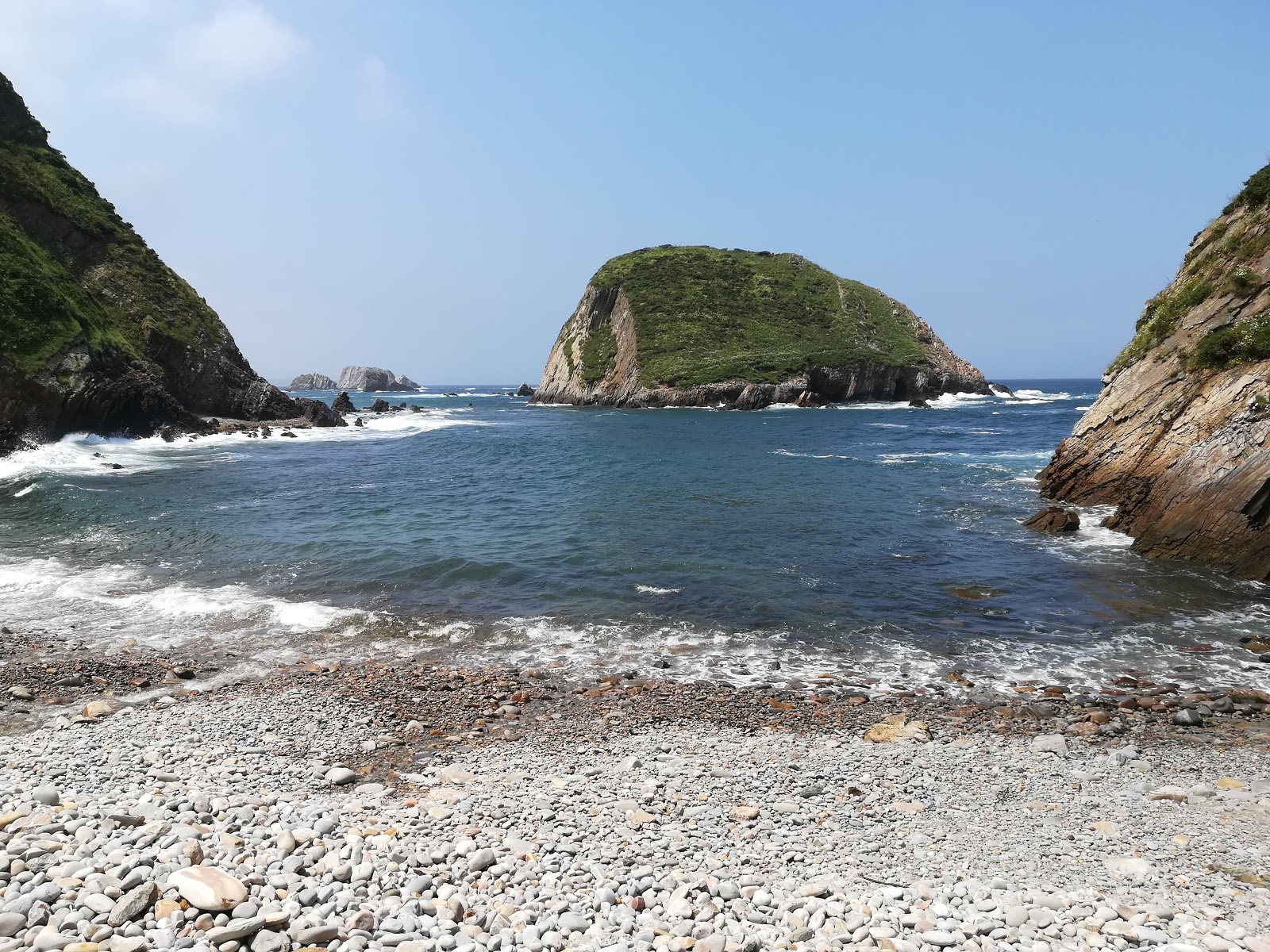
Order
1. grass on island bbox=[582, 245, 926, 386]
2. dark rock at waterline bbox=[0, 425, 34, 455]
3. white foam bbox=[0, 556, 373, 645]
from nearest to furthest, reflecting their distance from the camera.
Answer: white foam bbox=[0, 556, 373, 645] < dark rock at waterline bbox=[0, 425, 34, 455] < grass on island bbox=[582, 245, 926, 386]

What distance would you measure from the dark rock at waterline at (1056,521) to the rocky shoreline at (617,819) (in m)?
12.5

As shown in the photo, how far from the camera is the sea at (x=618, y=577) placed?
13.5m

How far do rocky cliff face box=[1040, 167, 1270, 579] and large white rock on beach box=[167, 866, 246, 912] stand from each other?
21.8m

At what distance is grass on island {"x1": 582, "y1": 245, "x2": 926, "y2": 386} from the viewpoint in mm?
101562

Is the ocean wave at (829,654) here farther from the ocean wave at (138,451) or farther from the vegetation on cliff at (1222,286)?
the ocean wave at (138,451)

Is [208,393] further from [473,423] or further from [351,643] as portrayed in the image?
[351,643]

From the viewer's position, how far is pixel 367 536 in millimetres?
22891

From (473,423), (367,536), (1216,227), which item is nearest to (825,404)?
(473,423)

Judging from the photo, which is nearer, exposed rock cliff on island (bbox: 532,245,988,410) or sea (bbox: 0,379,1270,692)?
sea (bbox: 0,379,1270,692)

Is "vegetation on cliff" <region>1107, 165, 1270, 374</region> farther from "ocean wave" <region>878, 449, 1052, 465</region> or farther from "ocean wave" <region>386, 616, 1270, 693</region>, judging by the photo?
"ocean wave" <region>878, 449, 1052, 465</region>

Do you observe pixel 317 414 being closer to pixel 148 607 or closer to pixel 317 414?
pixel 317 414

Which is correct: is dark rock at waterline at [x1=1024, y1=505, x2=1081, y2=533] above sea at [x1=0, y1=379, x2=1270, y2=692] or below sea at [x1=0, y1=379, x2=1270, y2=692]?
above

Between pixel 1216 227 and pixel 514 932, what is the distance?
37.5 m

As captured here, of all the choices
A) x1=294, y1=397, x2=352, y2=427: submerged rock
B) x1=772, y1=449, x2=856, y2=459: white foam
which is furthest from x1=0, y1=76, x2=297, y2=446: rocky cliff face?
x1=772, y1=449, x2=856, y2=459: white foam
